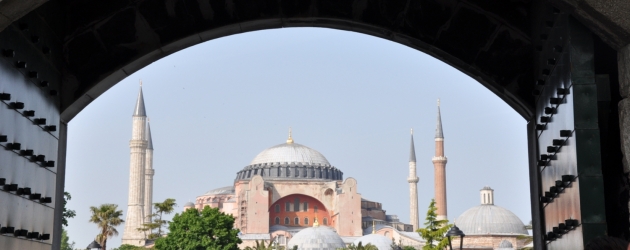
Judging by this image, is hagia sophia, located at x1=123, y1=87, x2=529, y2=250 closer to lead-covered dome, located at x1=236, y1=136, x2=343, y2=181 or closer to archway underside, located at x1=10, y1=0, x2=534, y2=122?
lead-covered dome, located at x1=236, y1=136, x2=343, y2=181

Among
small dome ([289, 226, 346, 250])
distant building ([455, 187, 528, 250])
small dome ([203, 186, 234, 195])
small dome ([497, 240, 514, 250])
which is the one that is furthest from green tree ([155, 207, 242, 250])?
small dome ([203, 186, 234, 195])

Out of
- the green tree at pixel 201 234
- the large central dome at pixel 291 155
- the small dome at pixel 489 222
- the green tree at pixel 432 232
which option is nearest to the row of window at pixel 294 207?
the large central dome at pixel 291 155

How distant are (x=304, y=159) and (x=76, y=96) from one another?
303ft

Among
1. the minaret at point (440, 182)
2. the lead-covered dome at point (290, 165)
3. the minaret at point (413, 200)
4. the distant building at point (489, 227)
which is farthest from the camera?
the minaret at point (413, 200)

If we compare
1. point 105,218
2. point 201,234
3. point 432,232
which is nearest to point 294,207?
point 201,234

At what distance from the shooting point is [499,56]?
6129mm

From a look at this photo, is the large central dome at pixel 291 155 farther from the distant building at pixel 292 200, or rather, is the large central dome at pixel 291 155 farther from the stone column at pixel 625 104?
the stone column at pixel 625 104

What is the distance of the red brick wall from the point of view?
8912 cm

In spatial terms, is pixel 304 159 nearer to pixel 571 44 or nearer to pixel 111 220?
pixel 111 220

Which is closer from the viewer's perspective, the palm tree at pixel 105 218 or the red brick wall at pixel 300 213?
the palm tree at pixel 105 218

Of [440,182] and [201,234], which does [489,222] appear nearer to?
[440,182]

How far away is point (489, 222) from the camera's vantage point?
81.6 m

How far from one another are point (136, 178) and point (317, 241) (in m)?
21.4

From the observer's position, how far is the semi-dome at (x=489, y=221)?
8100cm
